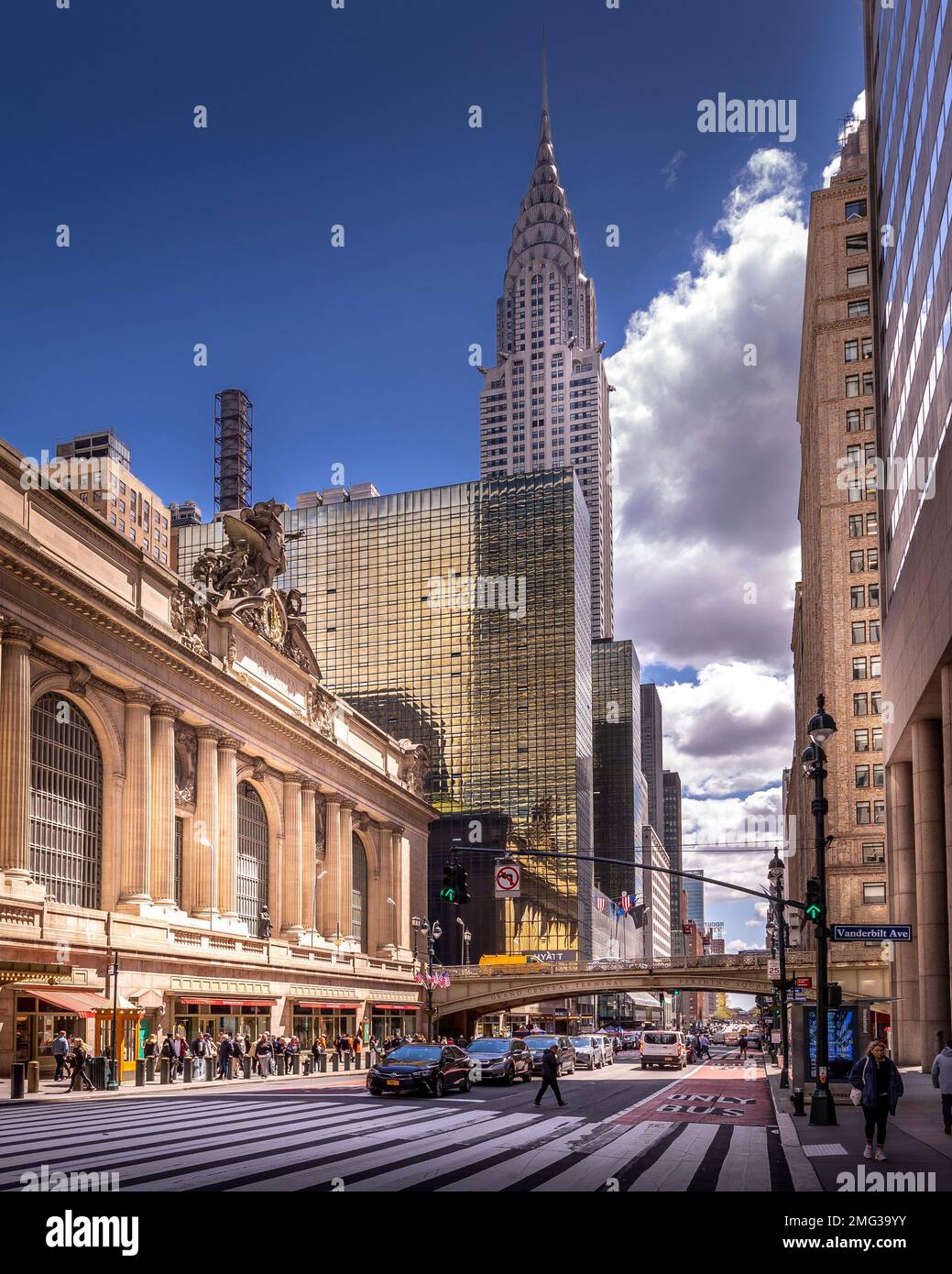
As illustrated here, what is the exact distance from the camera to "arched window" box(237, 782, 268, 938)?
238 feet

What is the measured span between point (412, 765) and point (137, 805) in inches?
1936

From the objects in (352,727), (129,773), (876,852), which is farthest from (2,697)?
(876,852)

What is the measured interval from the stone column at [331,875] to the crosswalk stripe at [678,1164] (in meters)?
59.5

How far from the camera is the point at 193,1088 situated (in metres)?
41.2

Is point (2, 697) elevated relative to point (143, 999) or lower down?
elevated

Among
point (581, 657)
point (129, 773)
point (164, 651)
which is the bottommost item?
point (129, 773)

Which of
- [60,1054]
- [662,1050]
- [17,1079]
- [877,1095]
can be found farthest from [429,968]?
[877,1095]

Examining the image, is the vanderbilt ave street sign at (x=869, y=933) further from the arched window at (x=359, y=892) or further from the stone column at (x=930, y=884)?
the arched window at (x=359, y=892)

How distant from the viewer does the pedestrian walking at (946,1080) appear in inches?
874

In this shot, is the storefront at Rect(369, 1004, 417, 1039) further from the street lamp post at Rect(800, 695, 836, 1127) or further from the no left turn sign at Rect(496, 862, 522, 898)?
the street lamp post at Rect(800, 695, 836, 1127)
